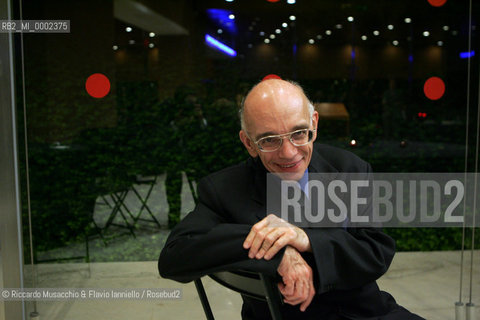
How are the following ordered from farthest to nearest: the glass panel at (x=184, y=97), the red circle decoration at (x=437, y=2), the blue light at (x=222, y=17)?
1. the red circle decoration at (x=437, y=2)
2. the blue light at (x=222, y=17)
3. the glass panel at (x=184, y=97)

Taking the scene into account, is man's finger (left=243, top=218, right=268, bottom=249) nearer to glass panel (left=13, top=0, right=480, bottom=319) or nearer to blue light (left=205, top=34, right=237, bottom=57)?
glass panel (left=13, top=0, right=480, bottom=319)

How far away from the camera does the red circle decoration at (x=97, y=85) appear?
3.81 m

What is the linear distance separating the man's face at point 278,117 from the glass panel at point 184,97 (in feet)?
8.36

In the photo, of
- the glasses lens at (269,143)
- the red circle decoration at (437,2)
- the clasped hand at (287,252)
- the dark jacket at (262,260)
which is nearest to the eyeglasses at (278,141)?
the glasses lens at (269,143)

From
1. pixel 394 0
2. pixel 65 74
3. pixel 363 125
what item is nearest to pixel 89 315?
pixel 65 74

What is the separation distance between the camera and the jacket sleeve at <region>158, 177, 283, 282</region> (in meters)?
1.26

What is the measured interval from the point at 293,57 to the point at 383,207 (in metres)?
1.55

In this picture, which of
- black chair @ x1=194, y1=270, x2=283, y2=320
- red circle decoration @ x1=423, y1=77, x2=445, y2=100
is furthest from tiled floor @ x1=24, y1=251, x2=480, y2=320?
black chair @ x1=194, y1=270, x2=283, y2=320

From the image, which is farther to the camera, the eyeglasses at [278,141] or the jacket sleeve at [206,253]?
the eyeglasses at [278,141]

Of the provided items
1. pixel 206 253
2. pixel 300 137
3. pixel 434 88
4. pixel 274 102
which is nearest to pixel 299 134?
pixel 300 137

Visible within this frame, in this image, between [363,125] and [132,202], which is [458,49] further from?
[132,202]

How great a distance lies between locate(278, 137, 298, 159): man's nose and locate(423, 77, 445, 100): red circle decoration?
3092mm

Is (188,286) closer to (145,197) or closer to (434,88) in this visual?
(145,197)

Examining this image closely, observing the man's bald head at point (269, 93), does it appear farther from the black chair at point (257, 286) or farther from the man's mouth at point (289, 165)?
the black chair at point (257, 286)
